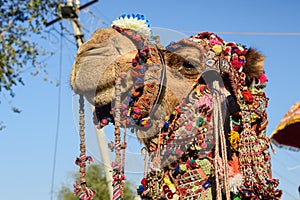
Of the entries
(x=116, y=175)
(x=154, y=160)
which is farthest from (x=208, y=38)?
(x=116, y=175)

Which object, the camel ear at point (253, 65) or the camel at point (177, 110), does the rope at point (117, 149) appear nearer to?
the camel at point (177, 110)

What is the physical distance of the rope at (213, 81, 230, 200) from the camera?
2421 millimetres

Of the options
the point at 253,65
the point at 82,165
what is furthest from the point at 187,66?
the point at 82,165

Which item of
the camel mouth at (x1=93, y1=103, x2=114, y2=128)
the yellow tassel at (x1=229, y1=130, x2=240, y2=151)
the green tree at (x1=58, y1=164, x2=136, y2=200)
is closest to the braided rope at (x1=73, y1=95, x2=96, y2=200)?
the camel mouth at (x1=93, y1=103, x2=114, y2=128)

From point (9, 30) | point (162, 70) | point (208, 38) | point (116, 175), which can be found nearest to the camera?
point (116, 175)

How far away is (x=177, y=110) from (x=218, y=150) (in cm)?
25

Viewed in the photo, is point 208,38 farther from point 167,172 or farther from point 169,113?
point 167,172

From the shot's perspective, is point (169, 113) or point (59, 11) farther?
point (59, 11)

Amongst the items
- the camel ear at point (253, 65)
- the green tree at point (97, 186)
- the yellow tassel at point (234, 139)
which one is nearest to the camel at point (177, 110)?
the yellow tassel at point (234, 139)

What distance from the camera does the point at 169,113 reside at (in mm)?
2484

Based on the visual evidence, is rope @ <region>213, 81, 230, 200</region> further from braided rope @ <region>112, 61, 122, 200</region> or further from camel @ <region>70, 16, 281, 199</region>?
braided rope @ <region>112, 61, 122, 200</region>

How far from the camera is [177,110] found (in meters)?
2.49

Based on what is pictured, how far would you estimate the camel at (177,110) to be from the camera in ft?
7.97

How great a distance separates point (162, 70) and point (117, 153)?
42 centimetres
